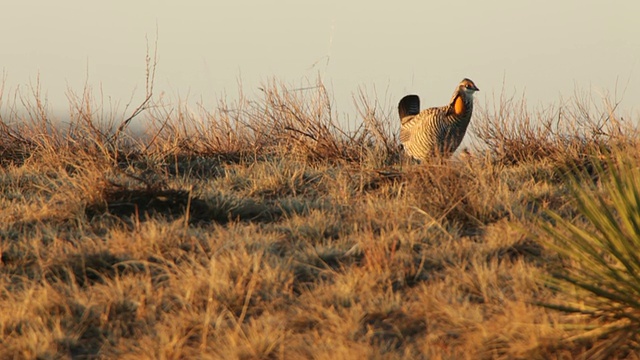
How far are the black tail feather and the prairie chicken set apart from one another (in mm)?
1462

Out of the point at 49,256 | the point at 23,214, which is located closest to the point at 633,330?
the point at 49,256

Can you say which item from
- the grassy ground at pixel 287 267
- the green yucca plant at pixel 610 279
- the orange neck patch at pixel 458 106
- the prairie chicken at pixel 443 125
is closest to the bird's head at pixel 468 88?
the prairie chicken at pixel 443 125

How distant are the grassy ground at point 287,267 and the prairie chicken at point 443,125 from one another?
3.42ft

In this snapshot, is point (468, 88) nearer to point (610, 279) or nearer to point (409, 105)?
point (409, 105)

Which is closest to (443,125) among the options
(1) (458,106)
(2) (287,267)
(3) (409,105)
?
(1) (458,106)

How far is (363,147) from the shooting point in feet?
27.9

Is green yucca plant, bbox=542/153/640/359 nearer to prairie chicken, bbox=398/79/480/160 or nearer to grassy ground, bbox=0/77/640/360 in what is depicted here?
grassy ground, bbox=0/77/640/360

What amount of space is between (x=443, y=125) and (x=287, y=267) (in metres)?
4.27

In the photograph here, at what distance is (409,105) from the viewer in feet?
32.0

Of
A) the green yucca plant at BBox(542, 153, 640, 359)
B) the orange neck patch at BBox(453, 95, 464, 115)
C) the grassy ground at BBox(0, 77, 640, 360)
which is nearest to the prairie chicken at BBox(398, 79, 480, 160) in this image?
the orange neck patch at BBox(453, 95, 464, 115)

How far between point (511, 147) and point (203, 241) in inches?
187

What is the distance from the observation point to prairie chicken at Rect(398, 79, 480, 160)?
782 centimetres

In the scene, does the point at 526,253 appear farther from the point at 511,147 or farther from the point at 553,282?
the point at 511,147

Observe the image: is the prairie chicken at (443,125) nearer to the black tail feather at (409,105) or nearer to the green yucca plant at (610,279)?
the black tail feather at (409,105)
